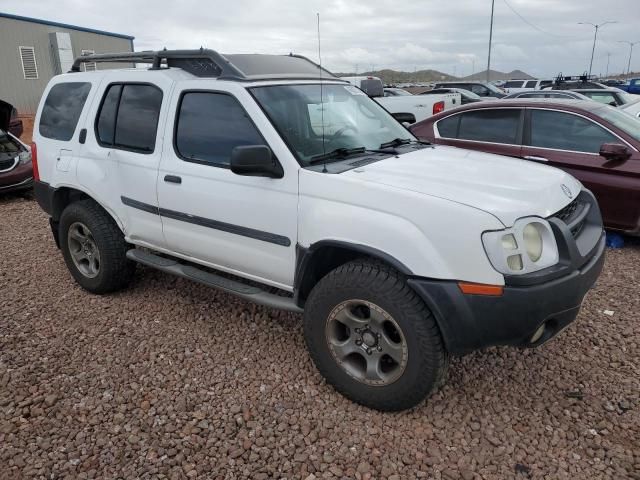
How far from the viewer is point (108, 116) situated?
420 cm

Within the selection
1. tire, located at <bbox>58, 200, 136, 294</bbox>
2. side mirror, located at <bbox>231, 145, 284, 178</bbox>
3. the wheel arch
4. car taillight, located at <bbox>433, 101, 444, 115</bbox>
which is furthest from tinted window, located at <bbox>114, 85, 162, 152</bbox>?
car taillight, located at <bbox>433, 101, 444, 115</bbox>

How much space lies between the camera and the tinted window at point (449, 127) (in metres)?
6.57

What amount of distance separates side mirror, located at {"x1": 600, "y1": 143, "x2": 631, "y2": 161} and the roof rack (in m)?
2.98

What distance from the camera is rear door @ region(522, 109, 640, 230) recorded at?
5201mm

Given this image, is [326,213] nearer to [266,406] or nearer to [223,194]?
[223,194]

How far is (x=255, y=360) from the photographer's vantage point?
353 centimetres

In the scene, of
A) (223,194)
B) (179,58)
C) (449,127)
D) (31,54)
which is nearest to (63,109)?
(179,58)

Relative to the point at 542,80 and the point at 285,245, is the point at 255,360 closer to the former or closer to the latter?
the point at 285,245

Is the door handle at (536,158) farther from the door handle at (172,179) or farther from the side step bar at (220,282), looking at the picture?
the door handle at (172,179)

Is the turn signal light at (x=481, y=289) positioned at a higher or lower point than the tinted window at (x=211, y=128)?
lower

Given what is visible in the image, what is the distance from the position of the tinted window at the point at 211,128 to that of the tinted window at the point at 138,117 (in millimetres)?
291

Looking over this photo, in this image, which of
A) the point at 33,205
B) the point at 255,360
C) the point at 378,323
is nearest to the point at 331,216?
the point at 378,323

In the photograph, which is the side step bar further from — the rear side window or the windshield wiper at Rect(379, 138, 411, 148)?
the windshield wiper at Rect(379, 138, 411, 148)

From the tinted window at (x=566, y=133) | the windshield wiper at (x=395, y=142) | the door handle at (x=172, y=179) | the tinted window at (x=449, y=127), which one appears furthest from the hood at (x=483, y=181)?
the tinted window at (x=449, y=127)
